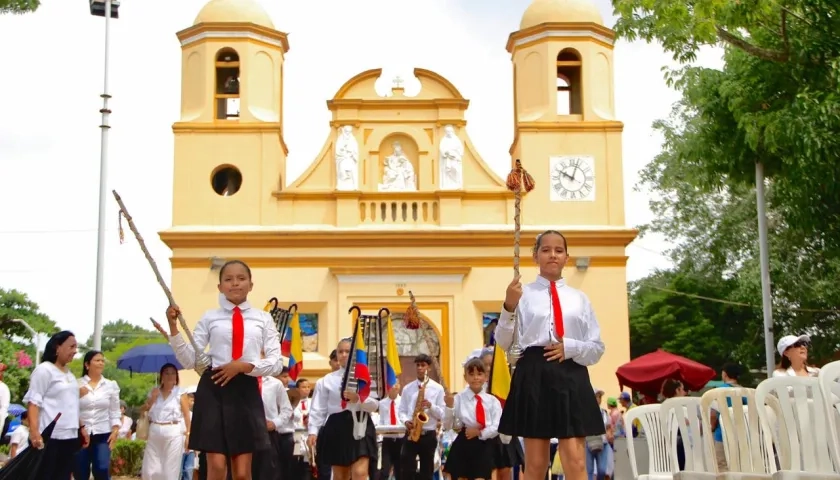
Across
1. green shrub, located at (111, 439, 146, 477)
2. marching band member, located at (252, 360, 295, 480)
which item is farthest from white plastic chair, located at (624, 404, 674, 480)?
green shrub, located at (111, 439, 146, 477)

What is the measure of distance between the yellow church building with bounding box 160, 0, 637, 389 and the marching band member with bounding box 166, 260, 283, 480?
1998cm

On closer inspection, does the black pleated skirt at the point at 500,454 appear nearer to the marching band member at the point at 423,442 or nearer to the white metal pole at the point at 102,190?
the marching band member at the point at 423,442

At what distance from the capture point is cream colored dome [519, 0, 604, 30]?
30922mm

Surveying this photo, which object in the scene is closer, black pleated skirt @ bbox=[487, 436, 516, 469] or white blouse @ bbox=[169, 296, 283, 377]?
white blouse @ bbox=[169, 296, 283, 377]

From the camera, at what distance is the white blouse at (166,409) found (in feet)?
45.4

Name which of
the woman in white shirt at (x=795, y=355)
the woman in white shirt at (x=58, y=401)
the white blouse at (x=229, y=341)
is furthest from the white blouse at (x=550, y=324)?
the woman in white shirt at (x=58, y=401)

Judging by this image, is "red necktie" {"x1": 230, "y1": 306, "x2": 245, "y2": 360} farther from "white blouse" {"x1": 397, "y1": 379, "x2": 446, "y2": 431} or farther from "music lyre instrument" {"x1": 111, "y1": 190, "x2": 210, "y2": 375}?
"white blouse" {"x1": 397, "y1": 379, "x2": 446, "y2": 431}

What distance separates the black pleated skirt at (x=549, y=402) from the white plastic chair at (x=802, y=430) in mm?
1257

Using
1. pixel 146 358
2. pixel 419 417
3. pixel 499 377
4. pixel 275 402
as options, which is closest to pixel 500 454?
pixel 499 377

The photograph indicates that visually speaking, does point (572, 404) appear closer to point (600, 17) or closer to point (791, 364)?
point (791, 364)

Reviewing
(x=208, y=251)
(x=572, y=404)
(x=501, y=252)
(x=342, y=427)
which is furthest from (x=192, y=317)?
(x=572, y=404)

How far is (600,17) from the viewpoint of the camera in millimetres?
31453

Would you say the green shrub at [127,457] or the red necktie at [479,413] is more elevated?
the red necktie at [479,413]

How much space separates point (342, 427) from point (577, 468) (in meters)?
5.14
